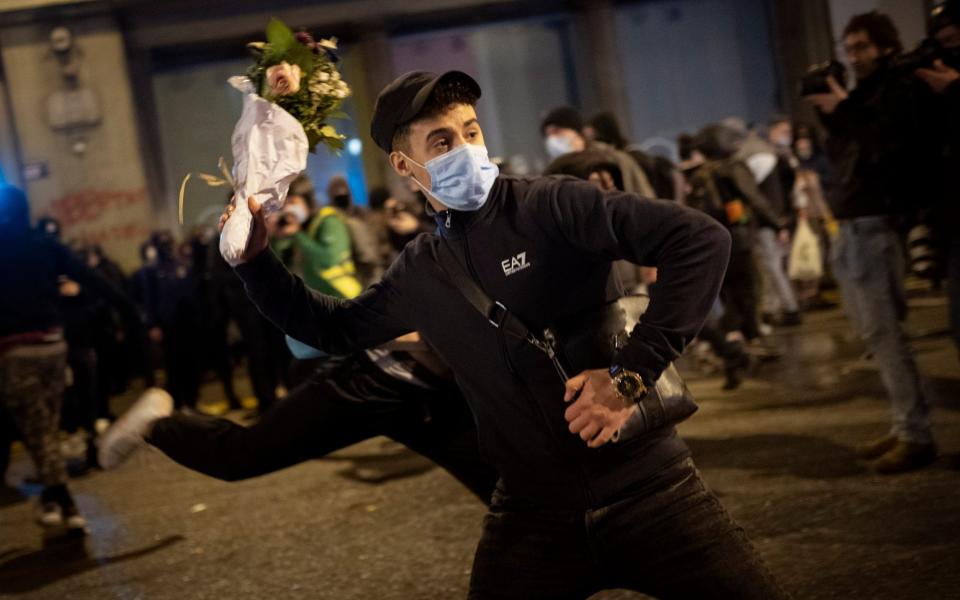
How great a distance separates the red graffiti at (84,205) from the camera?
1934 centimetres

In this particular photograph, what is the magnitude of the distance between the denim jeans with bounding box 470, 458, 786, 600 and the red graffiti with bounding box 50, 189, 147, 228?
1762 cm

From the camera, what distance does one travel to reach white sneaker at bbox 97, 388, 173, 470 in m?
4.63

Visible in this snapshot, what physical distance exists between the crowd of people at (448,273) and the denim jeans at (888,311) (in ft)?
0.03

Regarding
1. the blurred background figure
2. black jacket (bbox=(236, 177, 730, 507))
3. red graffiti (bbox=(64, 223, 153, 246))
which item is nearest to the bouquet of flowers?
black jacket (bbox=(236, 177, 730, 507))

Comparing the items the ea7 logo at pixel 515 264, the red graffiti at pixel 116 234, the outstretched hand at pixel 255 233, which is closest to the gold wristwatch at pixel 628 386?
the ea7 logo at pixel 515 264

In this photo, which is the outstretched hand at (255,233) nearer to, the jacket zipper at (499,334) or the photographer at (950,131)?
the jacket zipper at (499,334)

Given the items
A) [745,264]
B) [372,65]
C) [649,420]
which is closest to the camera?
[649,420]

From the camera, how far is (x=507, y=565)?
9.82ft

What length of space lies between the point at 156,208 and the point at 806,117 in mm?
11303

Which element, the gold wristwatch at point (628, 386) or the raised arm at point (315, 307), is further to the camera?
the raised arm at point (315, 307)

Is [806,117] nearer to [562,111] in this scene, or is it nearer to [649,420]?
[562,111]

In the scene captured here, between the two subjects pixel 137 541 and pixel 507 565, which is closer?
pixel 507 565

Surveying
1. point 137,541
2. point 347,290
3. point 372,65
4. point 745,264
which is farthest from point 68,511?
point 372,65

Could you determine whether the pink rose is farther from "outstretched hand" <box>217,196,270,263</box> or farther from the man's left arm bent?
the man's left arm bent
